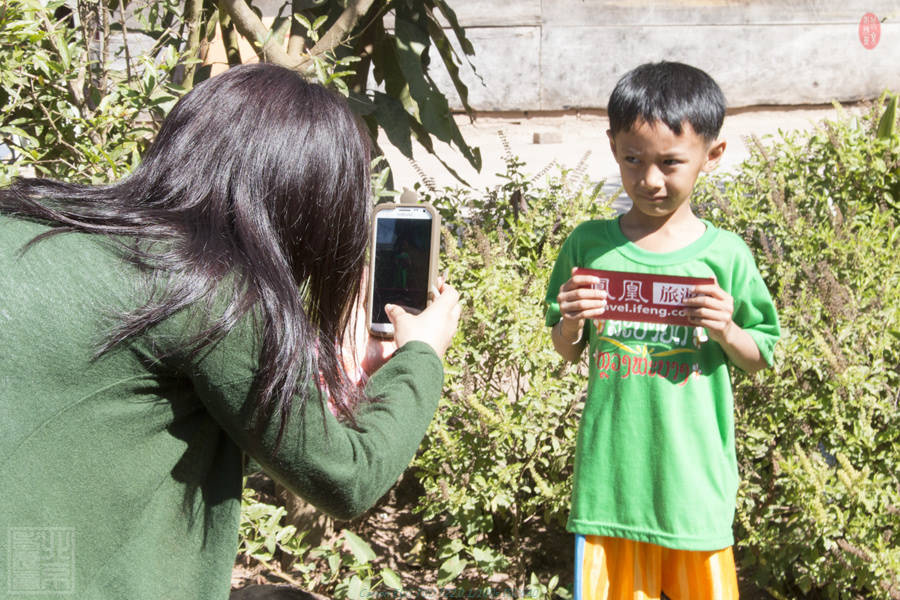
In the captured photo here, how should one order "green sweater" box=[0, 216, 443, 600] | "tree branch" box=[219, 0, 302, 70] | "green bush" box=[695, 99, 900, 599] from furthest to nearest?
"tree branch" box=[219, 0, 302, 70]
"green bush" box=[695, 99, 900, 599]
"green sweater" box=[0, 216, 443, 600]

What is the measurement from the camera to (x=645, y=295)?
191cm

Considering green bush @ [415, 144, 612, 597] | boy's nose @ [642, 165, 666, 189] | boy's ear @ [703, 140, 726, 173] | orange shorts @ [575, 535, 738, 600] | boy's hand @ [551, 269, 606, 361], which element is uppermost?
boy's ear @ [703, 140, 726, 173]

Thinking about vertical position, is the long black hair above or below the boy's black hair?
below

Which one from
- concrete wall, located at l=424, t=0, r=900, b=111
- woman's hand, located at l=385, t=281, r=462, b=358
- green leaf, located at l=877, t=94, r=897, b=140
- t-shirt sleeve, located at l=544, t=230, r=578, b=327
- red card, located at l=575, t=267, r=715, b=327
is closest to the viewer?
woman's hand, located at l=385, t=281, r=462, b=358

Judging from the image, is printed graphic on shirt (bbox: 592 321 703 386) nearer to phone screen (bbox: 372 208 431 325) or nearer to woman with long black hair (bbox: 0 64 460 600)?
phone screen (bbox: 372 208 431 325)

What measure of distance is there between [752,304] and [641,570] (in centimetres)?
63

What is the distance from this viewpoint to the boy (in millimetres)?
1950

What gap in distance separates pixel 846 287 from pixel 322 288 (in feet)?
5.76

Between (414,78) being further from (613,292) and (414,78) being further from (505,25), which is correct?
(505,25)

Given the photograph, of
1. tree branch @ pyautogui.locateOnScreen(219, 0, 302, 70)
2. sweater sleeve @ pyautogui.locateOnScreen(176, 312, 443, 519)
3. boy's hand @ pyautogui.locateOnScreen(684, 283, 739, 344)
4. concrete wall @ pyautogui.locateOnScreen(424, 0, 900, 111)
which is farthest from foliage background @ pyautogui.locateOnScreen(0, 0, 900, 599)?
concrete wall @ pyautogui.locateOnScreen(424, 0, 900, 111)

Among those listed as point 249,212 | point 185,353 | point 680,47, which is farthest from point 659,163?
point 680,47

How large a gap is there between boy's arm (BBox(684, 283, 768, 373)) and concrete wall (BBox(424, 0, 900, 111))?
24.5 feet

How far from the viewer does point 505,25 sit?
9.33m

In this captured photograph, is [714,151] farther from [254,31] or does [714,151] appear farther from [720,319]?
[254,31]
